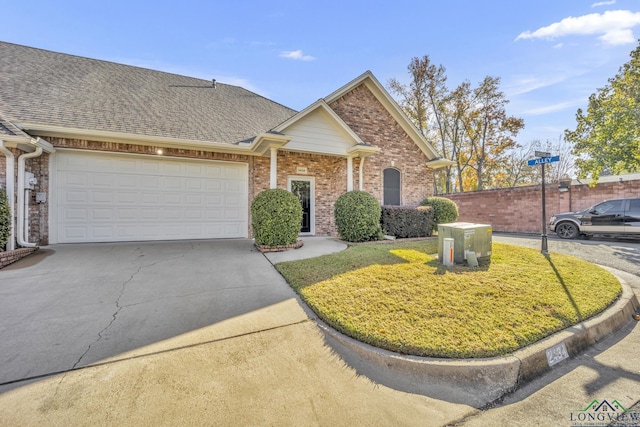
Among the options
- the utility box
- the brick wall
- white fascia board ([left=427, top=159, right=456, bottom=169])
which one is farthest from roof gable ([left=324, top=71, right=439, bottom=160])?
the brick wall

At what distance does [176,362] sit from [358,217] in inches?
247

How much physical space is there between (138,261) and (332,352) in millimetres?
5149

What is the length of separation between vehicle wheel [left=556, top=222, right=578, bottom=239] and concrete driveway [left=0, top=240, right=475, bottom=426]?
11536mm

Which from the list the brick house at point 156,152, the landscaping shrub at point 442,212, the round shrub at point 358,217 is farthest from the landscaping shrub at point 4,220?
the landscaping shrub at point 442,212

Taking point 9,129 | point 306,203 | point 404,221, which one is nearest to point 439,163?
point 404,221

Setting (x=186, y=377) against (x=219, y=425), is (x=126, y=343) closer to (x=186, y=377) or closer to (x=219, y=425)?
(x=186, y=377)

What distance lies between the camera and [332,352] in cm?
267

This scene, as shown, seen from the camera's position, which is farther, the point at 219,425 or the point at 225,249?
the point at 225,249

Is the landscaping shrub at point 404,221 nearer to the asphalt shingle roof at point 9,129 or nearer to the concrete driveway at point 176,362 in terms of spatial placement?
the concrete driveway at point 176,362

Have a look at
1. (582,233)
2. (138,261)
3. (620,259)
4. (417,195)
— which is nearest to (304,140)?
(138,261)

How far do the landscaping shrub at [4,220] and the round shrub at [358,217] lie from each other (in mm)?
7884

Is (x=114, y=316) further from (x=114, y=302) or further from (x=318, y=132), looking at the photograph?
(x=318, y=132)

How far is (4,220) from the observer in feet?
18.2

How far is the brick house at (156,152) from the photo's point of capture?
695 centimetres
